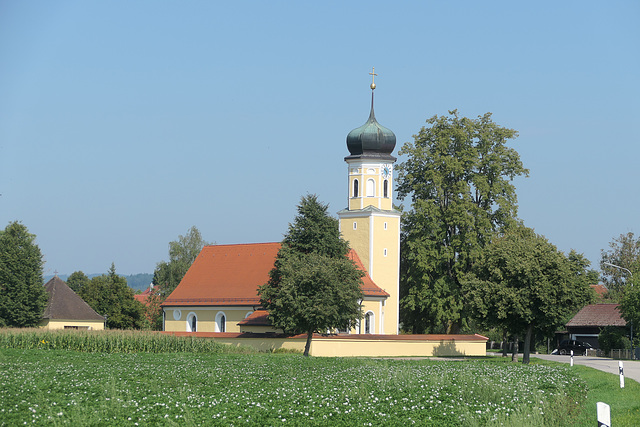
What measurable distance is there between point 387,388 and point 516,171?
132ft

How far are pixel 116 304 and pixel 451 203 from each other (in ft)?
119

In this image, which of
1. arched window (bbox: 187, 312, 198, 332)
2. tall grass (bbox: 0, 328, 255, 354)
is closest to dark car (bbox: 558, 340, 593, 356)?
arched window (bbox: 187, 312, 198, 332)

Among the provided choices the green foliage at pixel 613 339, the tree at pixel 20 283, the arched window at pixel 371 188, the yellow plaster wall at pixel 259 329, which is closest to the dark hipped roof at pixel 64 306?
the tree at pixel 20 283

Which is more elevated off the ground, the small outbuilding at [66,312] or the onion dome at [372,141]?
the onion dome at [372,141]

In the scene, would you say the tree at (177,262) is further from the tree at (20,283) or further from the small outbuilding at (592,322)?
the small outbuilding at (592,322)

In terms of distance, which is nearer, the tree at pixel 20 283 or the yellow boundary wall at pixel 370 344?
the yellow boundary wall at pixel 370 344

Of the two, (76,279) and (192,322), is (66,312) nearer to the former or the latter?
(192,322)

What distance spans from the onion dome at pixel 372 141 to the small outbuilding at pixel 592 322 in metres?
23.2

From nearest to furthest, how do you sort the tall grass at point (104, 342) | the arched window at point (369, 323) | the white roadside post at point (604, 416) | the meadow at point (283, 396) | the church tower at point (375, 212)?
the white roadside post at point (604, 416)
the meadow at point (283, 396)
the tall grass at point (104, 342)
the arched window at point (369, 323)
the church tower at point (375, 212)

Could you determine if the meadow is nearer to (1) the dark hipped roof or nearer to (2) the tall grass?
(2) the tall grass

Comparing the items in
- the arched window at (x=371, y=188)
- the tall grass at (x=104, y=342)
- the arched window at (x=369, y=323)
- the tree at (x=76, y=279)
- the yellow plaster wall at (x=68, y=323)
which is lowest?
the tall grass at (x=104, y=342)

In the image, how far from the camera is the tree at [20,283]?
65438 millimetres

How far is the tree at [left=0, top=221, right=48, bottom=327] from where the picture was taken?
2576 inches

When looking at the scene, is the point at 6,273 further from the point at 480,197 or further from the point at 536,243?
the point at 536,243
